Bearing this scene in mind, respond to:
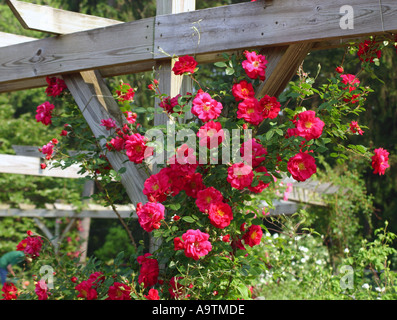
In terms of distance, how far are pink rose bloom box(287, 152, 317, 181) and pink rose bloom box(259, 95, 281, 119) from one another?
0.72ft

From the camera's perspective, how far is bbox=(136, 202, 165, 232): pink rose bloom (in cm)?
194

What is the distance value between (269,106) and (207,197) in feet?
1.56

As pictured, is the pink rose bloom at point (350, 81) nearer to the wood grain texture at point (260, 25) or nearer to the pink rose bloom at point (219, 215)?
the wood grain texture at point (260, 25)

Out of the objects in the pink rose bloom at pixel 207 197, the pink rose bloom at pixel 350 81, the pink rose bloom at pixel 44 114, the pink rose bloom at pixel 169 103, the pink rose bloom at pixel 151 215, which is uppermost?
the pink rose bloom at pixel 44 114

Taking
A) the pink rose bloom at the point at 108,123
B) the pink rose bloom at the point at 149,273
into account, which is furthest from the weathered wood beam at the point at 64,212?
the pink rose bloom at the point at 149,273

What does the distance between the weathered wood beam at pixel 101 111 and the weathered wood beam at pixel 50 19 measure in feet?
0.91

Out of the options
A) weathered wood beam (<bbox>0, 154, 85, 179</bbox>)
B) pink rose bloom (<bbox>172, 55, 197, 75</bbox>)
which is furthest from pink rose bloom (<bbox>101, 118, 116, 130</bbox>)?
weathered wood beam (<bbox>0, 154, 85, 179</bbox>)

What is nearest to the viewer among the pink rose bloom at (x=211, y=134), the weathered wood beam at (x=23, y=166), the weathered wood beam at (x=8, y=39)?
the pink rose bloom at (x=211, y=134)

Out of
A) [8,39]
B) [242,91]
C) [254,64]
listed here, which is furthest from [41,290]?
[8,39]

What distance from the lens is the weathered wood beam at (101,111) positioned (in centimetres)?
247

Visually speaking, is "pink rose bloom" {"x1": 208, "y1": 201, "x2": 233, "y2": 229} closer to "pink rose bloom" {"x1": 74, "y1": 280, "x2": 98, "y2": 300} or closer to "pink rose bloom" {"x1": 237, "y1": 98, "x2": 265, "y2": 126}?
"pink rose bloom" {"x1": 237, "y1": 98, "x2": 265, "y2": 126}

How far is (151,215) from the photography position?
6.40 ft

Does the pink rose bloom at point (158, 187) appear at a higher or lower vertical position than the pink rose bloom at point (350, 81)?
lower

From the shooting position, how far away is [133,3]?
9.01m
